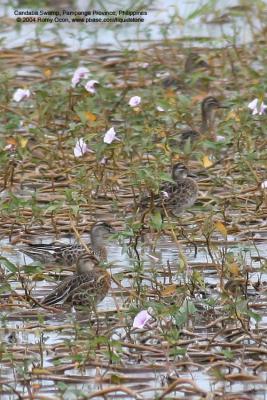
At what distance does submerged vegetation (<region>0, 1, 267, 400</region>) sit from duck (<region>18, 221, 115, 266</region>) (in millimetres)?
79

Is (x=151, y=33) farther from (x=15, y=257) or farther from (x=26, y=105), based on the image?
(x=15, y=257)

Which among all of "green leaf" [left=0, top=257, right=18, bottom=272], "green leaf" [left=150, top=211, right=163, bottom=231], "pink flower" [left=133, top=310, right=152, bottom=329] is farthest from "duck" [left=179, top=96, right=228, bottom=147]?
"pink flower" [left=133, top=310, right=152, bottom=329]

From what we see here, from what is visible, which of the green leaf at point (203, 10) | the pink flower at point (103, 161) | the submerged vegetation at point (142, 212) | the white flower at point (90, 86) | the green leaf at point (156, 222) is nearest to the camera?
the submerged vegetation at point (142, 212)

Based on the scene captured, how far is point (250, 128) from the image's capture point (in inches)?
510

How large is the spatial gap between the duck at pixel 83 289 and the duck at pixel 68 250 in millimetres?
581

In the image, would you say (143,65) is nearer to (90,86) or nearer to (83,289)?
→ (90,86)

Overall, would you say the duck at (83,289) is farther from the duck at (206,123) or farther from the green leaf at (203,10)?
the green leaf at (203,10)

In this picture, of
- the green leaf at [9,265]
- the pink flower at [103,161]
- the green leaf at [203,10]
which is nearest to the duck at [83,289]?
the green leaf at [9,265]

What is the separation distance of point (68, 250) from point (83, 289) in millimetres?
960

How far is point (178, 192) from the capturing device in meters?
11.6

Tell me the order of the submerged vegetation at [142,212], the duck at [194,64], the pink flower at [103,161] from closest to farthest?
the submerged vegetation at [142,212] < the pink flower at [103,161] < the duck at [194,64]

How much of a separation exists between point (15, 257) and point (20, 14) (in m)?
7.24

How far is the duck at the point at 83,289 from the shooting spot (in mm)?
9516

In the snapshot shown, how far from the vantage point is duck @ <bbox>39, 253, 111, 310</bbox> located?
9516 millimetres
